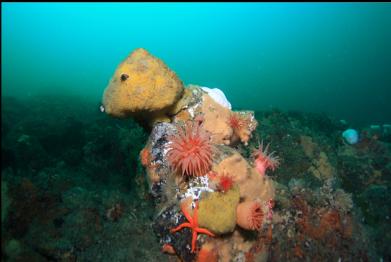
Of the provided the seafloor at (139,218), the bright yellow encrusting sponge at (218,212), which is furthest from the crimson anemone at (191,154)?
the seafloor at (139,218)

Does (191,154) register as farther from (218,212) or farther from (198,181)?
(218,212)

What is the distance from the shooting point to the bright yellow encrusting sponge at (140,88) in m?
4.63

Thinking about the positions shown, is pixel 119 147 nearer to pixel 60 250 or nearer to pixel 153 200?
pixel 153 200

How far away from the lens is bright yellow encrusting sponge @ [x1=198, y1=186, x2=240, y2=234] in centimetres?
385

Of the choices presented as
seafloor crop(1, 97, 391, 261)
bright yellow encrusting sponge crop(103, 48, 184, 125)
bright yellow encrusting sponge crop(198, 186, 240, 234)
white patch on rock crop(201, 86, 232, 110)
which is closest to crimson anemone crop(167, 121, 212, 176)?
bright yellow encrusting sponge crop(198, 186, 240, 234)

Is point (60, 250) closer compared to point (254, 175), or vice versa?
point (60, 250)

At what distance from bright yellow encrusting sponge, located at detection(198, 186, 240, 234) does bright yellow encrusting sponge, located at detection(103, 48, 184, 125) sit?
191cm

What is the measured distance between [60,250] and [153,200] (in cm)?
161

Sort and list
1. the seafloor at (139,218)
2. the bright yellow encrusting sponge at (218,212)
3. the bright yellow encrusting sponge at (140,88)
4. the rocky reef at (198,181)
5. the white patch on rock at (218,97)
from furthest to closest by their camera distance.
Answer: the white patch on rock at (218,97), the bright yellow encrusting sponge at (140,88), the rocky reef at (198,181), the bright yellow encrusting sponge at (218,212), the seafloor at (139,218)

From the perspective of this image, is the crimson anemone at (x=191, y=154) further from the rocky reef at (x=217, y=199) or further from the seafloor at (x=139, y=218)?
the seafloor at (x=139, y=218)

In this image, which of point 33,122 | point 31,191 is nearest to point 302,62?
point 33,122

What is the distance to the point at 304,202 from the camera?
15.1 ft

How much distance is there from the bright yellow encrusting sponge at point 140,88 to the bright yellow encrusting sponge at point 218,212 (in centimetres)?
191

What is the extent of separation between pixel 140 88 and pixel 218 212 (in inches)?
94.3
